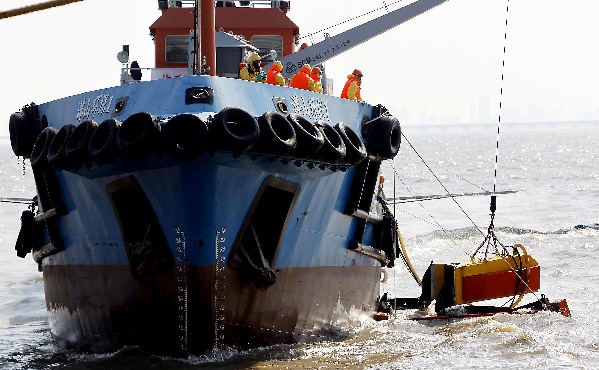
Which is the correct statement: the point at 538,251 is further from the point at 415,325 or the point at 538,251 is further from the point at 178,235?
the point at 178,235

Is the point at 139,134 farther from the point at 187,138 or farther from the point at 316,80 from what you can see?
the point at 316,80

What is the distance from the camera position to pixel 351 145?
11.9 m

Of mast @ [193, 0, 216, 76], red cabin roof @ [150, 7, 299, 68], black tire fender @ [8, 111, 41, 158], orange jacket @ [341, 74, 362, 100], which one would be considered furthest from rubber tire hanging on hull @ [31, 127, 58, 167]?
red cabin roof @ [150, 7, 299, 68]

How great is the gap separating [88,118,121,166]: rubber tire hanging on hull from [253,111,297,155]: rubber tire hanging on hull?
1.34m

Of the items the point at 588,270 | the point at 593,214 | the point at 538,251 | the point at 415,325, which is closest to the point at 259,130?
the point at 415,325

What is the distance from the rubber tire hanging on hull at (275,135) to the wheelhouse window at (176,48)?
22.1 feet

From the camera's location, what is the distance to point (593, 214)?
3347cm

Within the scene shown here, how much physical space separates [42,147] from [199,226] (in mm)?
2477

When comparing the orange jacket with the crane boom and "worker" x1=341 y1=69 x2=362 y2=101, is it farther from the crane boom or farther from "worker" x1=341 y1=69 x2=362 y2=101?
the crane boom

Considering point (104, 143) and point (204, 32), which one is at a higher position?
point (204, 32)

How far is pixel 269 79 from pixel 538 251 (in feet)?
43.0

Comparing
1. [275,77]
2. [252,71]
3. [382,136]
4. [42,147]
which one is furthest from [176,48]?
[42,147]

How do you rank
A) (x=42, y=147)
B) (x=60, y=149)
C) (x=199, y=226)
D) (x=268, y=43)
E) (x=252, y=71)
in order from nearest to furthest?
1. (x=199, y=226)
2. (x=60, y=149)
3. (x=42, y=147)
4. (x=252, y=71)
5. (x=268, y=43)

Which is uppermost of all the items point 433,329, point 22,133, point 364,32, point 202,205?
point 364,32
